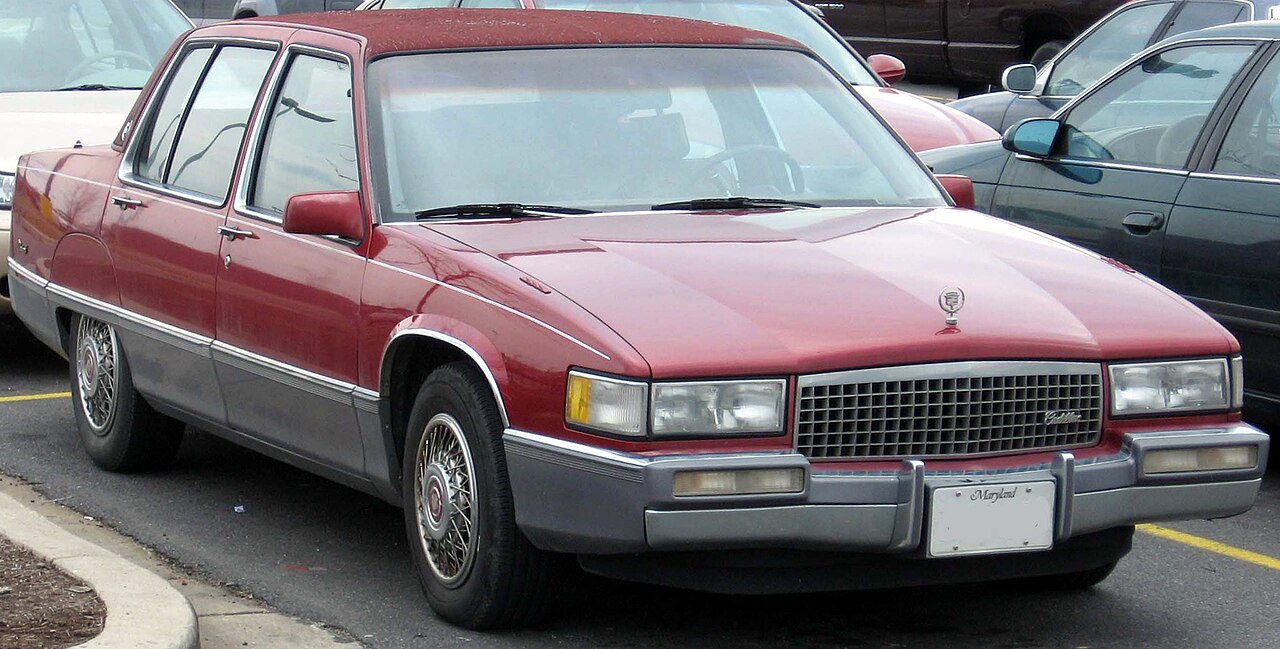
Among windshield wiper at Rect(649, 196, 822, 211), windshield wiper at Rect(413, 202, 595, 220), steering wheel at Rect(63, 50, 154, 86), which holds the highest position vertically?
windshield wiper at Rect(413, 202, 595, 220)

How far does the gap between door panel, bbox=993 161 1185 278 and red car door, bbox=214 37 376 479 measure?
3.06 m

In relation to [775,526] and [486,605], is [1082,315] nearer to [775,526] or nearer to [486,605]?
[775,526]

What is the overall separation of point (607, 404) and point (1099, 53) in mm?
9394

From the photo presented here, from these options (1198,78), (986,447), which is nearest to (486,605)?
(986,447)

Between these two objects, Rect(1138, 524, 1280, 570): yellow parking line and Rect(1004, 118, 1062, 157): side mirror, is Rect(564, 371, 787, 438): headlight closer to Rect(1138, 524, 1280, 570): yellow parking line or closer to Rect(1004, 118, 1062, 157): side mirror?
Rect(1138, 524, 1280, 570): yellow parking line

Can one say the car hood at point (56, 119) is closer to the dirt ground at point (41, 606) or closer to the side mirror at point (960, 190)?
the dirt ground at point (41, 606)

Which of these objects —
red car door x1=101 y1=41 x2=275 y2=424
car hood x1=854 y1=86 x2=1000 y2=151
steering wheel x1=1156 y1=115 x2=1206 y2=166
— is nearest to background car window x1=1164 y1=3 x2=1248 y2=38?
car hood x1=854 y1=86 x2=1000 y2=151

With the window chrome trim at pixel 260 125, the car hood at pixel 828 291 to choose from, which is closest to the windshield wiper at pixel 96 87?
the window chrome trim at pixel 260 125

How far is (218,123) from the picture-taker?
6668 millimetres

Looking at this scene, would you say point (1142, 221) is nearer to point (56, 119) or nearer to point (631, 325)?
point (631, 325)

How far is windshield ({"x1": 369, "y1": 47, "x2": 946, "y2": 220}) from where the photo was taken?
223 inches

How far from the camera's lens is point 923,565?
4.78 metres

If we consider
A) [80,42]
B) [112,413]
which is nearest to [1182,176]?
[112,413]

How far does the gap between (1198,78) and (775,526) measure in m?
3.82
